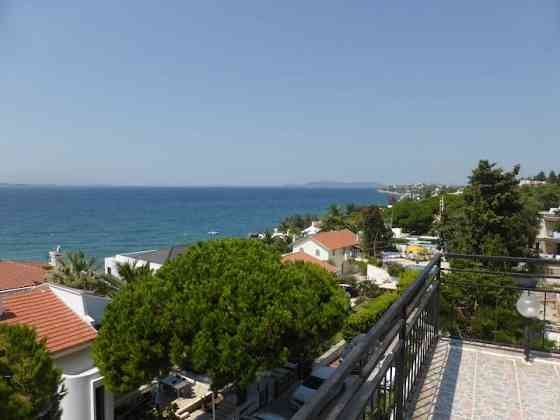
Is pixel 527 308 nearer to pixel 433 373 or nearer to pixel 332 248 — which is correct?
pixel 433 373

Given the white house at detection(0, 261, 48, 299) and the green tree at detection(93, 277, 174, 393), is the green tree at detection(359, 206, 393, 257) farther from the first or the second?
the green tree at detection(93, 277, 174, 393)

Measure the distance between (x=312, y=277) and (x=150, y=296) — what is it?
5555mm

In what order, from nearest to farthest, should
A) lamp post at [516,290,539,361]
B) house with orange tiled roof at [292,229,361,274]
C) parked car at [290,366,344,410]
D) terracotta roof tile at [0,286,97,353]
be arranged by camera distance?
1. lamp post at [516,290,539,361]
2. terracotta roof tile at [0,286,97,353]
3. parked car at [290,366,344,410]
4. house with orange tiled roof at [292,229,361,274]

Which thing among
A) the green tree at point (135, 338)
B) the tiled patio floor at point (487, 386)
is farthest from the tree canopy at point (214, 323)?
the tiled patio floor at point (487, 386)

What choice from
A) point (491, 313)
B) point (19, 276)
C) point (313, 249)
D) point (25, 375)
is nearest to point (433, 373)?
point (491, 313)

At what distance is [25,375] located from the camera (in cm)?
664

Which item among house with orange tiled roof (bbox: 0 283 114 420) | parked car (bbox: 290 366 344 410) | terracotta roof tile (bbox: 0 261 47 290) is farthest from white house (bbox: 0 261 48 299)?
parked car (bbox: 290 366 344 410)

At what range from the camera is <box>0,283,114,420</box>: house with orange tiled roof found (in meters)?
9.30

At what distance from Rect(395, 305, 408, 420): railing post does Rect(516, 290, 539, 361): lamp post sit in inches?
92.5

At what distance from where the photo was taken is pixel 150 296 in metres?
11.0

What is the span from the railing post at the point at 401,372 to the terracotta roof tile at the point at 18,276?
1972 centimetres

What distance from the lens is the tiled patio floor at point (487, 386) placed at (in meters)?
3.18

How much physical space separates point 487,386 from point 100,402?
10.0 metres

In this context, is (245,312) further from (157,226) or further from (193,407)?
(157,226)
